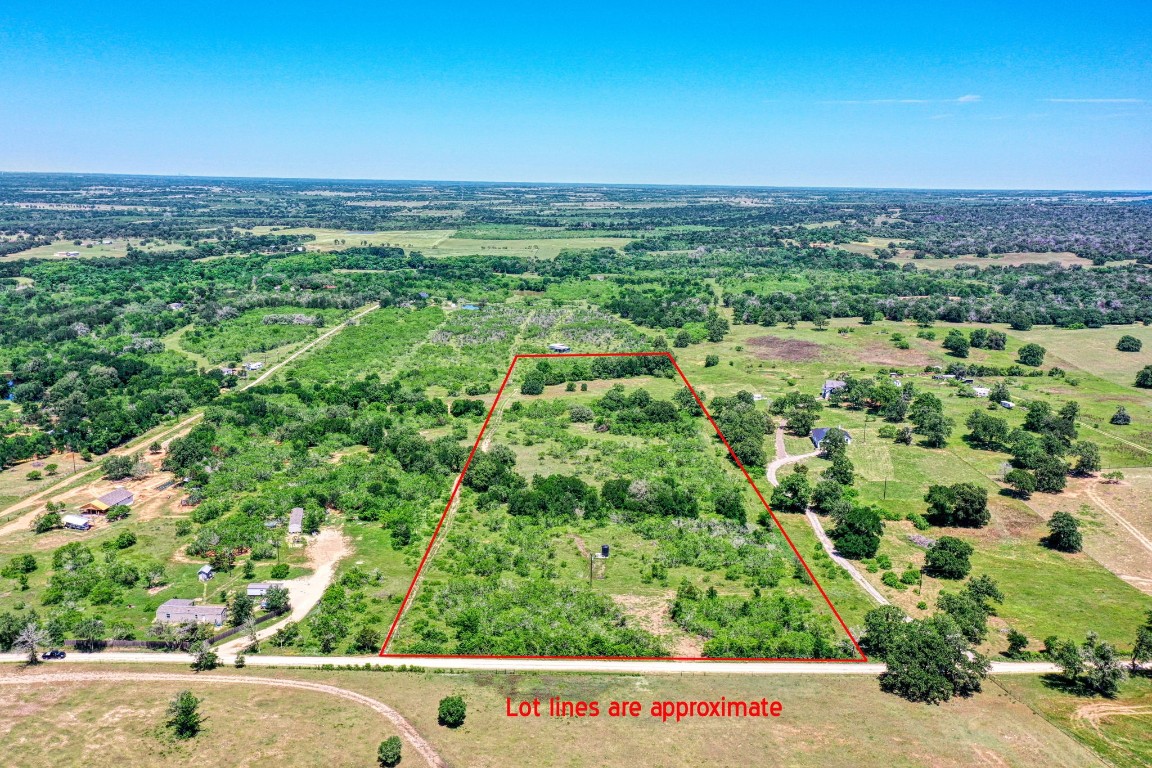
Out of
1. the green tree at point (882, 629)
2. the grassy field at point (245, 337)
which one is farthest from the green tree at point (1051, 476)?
the grassy field at point (245, 337)

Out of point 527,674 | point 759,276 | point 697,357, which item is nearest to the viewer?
point 527,674

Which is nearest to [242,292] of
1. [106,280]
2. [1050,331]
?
[106,280]

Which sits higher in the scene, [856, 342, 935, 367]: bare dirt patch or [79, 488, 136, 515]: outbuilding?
[856, 342, 935, 367]: bare dirt patch

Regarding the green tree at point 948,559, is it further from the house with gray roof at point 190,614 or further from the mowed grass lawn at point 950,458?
the house with gray roof at point 190,614

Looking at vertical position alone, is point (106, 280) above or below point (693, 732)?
above

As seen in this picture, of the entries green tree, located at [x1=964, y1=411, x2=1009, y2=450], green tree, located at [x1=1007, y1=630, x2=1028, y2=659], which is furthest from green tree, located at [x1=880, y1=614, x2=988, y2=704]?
green tree, located at [x1=964, y1=411, x2=1009, y2=450]

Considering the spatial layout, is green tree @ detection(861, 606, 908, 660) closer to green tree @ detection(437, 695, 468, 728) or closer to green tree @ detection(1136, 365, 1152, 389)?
green tree @ detection(437, 695, 468, 728)

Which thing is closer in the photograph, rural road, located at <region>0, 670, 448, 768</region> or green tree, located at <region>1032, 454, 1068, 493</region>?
rural road, located at <region>0, 670, 448, 768</region>

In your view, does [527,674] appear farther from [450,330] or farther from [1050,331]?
[1050,331]
